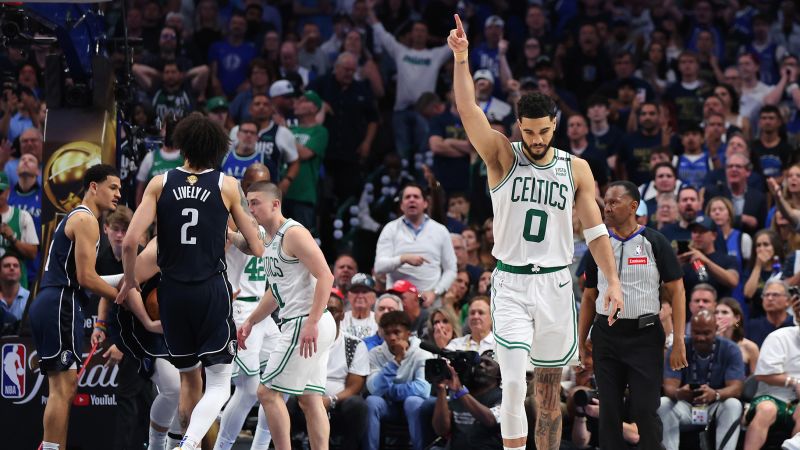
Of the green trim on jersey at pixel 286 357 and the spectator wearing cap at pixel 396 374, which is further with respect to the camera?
the spectator wearing cap at pixel 396 374

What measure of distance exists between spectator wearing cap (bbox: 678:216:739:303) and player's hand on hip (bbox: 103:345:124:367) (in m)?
5.17

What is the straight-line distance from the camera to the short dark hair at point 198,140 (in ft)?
27.4

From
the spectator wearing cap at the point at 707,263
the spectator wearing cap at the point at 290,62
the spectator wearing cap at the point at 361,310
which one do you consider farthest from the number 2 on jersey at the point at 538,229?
the spectator wearing cap at the point at 290,62

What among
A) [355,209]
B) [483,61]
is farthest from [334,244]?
[483,61]

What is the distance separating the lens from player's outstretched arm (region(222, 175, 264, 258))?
330 inches

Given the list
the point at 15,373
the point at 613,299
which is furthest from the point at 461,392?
the point at 15,373

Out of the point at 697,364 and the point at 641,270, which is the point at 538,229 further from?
the point at 697,364

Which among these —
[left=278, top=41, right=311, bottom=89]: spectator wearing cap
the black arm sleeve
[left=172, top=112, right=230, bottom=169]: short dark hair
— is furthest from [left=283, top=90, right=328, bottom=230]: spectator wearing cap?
[left=172, top=112, right=230, bottom=169]: short dark hair

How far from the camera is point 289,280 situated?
8742mm

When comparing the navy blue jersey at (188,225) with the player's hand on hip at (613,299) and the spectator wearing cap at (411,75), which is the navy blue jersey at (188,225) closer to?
the player's hand on hip at (613,299)

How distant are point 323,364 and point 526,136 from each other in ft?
6.90

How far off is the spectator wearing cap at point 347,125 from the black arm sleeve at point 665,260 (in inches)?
253

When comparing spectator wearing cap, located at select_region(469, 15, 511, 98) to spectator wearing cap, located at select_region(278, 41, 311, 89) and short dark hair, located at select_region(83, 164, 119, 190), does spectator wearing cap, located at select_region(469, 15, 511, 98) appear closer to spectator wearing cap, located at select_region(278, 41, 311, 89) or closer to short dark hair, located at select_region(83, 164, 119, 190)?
spectator wearing cap, located at select_region(278, 41, 311, 89)

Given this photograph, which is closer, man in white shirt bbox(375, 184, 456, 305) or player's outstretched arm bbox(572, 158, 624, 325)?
player's outstretched arm bbox(572, 158, 624, 325)
